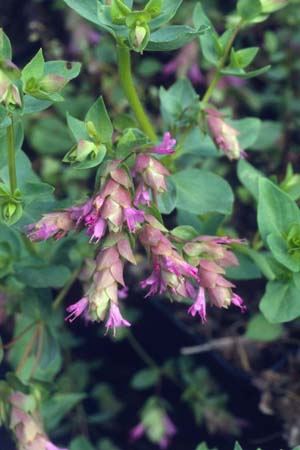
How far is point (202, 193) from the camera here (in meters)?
1.36

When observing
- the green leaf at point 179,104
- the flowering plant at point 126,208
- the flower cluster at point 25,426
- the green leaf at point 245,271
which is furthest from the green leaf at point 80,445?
the green leaf at point 179,104

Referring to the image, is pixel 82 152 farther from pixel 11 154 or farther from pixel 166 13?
pixel 166 13

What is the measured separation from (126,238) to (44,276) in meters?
0.33

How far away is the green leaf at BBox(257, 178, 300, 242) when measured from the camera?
124cm

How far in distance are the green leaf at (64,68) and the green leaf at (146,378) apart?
107cm

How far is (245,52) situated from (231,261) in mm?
439

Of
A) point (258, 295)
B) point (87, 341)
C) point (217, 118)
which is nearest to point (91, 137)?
point (217, 118)

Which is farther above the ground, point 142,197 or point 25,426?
point 142,197

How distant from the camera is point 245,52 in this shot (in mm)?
1347

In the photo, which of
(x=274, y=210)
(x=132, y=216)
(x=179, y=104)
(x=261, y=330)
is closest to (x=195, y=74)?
(x=179, y=104)

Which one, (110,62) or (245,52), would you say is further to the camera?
(110,62)

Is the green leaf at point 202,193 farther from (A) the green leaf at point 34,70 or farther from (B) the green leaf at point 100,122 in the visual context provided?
(A) the green leaf at point 34,70

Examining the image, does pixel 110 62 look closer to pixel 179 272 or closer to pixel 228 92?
pixel 228 92

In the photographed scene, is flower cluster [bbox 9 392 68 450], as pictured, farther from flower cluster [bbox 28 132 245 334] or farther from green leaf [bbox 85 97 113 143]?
green leaf [bbox 85 97 113 143]
